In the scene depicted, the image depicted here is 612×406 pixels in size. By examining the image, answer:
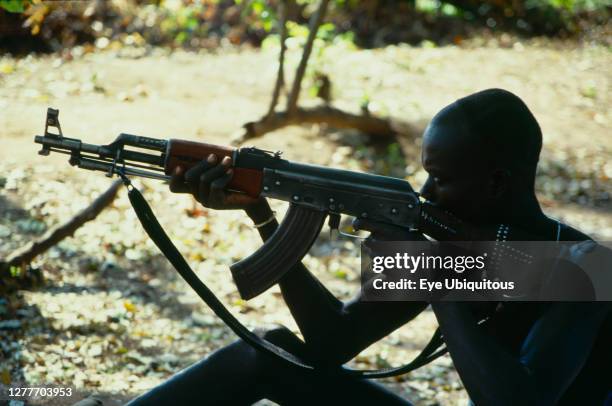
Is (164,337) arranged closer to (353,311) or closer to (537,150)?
(353,311)

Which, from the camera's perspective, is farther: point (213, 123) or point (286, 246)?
point (213, 123)

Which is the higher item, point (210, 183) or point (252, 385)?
point (210, 183)

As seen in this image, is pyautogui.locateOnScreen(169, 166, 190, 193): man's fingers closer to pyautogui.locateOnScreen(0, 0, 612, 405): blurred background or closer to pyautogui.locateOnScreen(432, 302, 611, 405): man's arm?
pyautogui.locateOnScreen(432, 302, 611, 405): man's arm

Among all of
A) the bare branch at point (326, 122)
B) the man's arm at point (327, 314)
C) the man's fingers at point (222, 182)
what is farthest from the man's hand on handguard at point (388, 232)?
the bare branch at point (326, 122)

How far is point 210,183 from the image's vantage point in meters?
2.74

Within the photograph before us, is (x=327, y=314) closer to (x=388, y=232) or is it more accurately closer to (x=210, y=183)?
(x=388, y=232)

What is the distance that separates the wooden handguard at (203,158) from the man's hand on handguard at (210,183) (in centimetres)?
2

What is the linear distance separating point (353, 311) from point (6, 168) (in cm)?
433

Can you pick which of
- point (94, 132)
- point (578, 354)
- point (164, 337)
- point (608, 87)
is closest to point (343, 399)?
point (578, 354)

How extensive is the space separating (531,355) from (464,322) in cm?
20

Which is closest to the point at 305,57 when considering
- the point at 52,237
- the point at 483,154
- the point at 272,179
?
the point at 52,237

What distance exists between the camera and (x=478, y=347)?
2.26 metres

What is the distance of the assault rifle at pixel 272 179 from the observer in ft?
8.98

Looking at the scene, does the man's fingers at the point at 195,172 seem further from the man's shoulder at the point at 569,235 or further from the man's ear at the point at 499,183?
the man's shoulder at the point at 569,235
